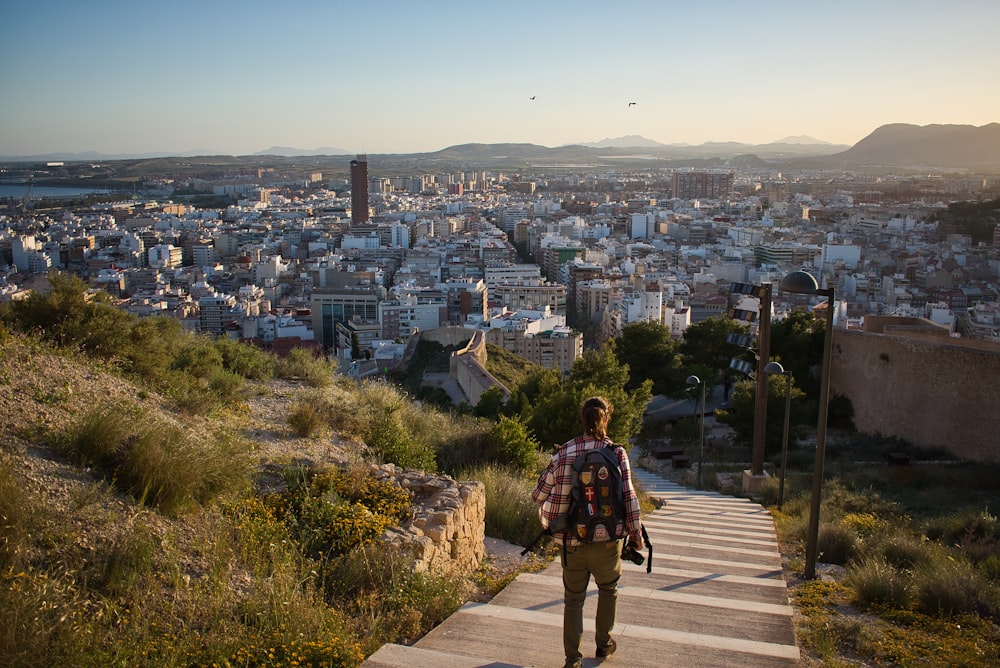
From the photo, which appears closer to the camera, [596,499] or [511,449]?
[596,499]

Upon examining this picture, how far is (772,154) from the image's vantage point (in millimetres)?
154000

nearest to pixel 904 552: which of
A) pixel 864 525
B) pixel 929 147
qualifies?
pixel 864 525

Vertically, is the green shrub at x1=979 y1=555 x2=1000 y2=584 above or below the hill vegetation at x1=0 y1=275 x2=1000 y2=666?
below

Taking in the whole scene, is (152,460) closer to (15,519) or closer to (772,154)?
(15,519)

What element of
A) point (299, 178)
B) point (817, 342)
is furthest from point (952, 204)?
point (299, 178)

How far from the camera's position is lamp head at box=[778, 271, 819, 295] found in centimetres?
375

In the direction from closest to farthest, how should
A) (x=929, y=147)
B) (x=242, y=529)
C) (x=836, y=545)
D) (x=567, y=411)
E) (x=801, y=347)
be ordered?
(x=242, y=529), (x=836, y=545), (x=567, y=411), (x=801, y=347), (x=929, y=147)

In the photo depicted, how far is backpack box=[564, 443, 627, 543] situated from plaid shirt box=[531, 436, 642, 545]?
14mm

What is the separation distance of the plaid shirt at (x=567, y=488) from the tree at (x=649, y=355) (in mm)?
12251

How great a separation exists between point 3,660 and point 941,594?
2.98 metres

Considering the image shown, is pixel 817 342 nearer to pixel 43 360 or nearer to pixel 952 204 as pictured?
pixel 43 360

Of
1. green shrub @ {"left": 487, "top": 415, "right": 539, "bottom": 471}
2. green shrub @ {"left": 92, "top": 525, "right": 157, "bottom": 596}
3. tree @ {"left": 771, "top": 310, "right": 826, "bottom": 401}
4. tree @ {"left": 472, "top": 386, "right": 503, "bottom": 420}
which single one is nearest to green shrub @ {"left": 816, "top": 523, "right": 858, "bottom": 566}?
green shrub @ {"left": 487, "top": 415, "right": 539, "bottom": 471}

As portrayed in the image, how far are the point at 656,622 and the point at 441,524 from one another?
36.4 inches

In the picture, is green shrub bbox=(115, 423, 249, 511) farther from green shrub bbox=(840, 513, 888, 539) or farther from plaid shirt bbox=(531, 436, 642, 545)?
green shrub bbox=(840, 513, 888, 539)
